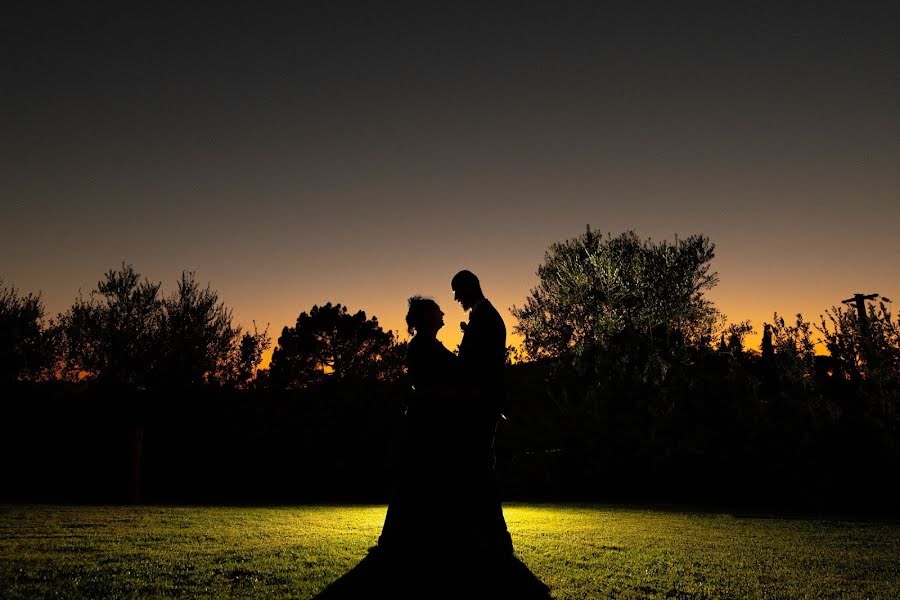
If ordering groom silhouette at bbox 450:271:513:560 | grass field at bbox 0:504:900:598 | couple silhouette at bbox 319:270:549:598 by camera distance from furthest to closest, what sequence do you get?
grass field at bbox 0:504:900:598, groom silhouette at bbox 450:271:513:560, couple silhouette at bbox 319:270:549:598

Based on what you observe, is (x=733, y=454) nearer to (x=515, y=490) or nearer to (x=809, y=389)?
(x=809, y=389)

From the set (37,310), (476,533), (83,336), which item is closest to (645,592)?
(476,533)

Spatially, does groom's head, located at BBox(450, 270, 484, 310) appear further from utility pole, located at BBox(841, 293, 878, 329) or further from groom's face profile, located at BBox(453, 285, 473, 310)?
utility pole, located at BBox(841, 293, 878, 329)

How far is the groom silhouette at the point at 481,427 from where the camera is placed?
18.2 feet

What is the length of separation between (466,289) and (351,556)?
4592 mm

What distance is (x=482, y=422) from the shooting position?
5738 millimetres

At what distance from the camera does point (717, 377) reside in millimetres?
26531

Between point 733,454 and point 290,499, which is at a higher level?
point 733,454

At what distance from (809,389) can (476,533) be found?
23947 mm

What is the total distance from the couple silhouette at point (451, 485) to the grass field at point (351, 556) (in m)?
1.04

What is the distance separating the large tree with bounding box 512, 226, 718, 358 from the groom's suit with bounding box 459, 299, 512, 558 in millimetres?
20347

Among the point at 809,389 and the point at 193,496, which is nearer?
the point at 193,496

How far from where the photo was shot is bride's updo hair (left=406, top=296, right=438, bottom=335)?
5.99 m

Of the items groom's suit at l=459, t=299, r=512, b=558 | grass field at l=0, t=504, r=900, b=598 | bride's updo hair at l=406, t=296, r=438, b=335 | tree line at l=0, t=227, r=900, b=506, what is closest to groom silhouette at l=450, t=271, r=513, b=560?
groom's suit at l=459, t=299, r=512, b=558
